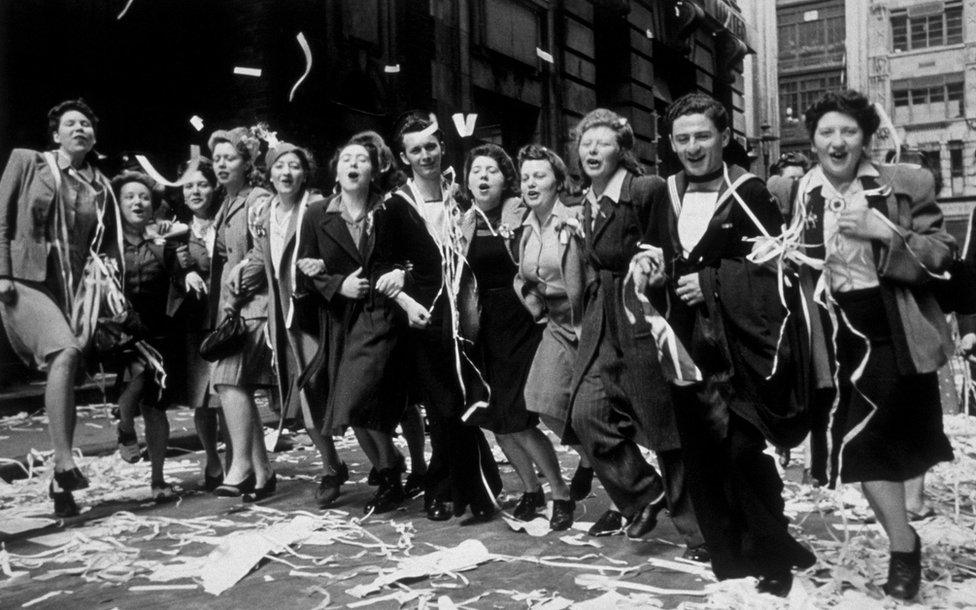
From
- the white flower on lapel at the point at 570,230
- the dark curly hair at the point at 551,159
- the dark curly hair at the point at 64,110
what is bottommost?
the white flower on lapel at the point at 570,230

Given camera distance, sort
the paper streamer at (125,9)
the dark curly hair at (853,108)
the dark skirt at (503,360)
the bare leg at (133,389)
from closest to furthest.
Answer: the dark curly hair at (853,108) < the dark skirt at (503,360) < the bare leg at (133,389) < the paper streamer at (125,9)

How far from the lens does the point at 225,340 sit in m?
5.68

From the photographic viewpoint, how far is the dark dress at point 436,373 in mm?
5109

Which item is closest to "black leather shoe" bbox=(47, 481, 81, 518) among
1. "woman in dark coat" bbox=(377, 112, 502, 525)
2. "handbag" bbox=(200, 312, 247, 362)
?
"handbag" bbox=(200, 312, 247, 362)

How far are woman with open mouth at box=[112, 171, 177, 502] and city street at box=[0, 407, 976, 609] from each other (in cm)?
40

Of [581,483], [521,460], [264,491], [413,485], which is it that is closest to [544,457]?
[521,460]

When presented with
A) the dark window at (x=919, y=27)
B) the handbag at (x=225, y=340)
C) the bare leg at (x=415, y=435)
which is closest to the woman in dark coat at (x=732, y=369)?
the bare leg at (x=415, y=435)

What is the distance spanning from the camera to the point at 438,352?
5.18m

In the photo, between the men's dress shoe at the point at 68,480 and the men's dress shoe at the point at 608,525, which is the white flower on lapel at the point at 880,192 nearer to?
the men's dress shoe at the point at 608,525

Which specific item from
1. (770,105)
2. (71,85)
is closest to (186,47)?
(71,85)

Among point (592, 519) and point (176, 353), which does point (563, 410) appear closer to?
point (592, 519)

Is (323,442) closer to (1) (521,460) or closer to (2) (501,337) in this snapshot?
(1) (521,460)

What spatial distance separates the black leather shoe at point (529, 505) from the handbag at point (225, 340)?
1998 millimetres

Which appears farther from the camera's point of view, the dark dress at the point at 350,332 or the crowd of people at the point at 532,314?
the dark dress at the point at 350,332
